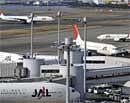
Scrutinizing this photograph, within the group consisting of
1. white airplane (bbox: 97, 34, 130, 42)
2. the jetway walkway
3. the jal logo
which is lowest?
white airplane (bbox: 97, 34, 130, 42)

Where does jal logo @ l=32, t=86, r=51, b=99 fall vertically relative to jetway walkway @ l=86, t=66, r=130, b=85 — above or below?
A: above

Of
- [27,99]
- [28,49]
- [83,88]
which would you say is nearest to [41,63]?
[83,88]

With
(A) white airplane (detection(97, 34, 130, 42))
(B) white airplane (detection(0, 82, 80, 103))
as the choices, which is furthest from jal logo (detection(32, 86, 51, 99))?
(A) white airplane (detection(97, 34, 130, 42))

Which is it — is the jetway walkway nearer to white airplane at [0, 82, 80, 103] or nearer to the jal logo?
white airplane at [0, 82, 80, 103]

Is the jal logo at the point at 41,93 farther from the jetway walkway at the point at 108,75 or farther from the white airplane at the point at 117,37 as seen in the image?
the white airplane at the point at 117,37

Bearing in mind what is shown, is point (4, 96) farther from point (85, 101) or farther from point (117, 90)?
point (117, 90)

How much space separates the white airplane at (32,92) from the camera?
179 ft

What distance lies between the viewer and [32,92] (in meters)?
54.9

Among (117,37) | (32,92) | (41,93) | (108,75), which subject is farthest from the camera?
(117,37)

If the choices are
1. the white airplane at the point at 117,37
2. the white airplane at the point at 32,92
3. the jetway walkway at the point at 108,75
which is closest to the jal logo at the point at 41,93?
the white airplane at the point at 32,92

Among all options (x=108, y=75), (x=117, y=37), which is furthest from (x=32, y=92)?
(x=117, y=37)

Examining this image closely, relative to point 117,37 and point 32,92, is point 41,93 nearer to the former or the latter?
point 32,92

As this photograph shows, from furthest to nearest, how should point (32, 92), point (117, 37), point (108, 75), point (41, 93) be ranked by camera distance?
point (117, 37) < point (108, 75) < point (41, 93) < point (32, 92)

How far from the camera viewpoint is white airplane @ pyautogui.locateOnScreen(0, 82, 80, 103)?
54594 mm
